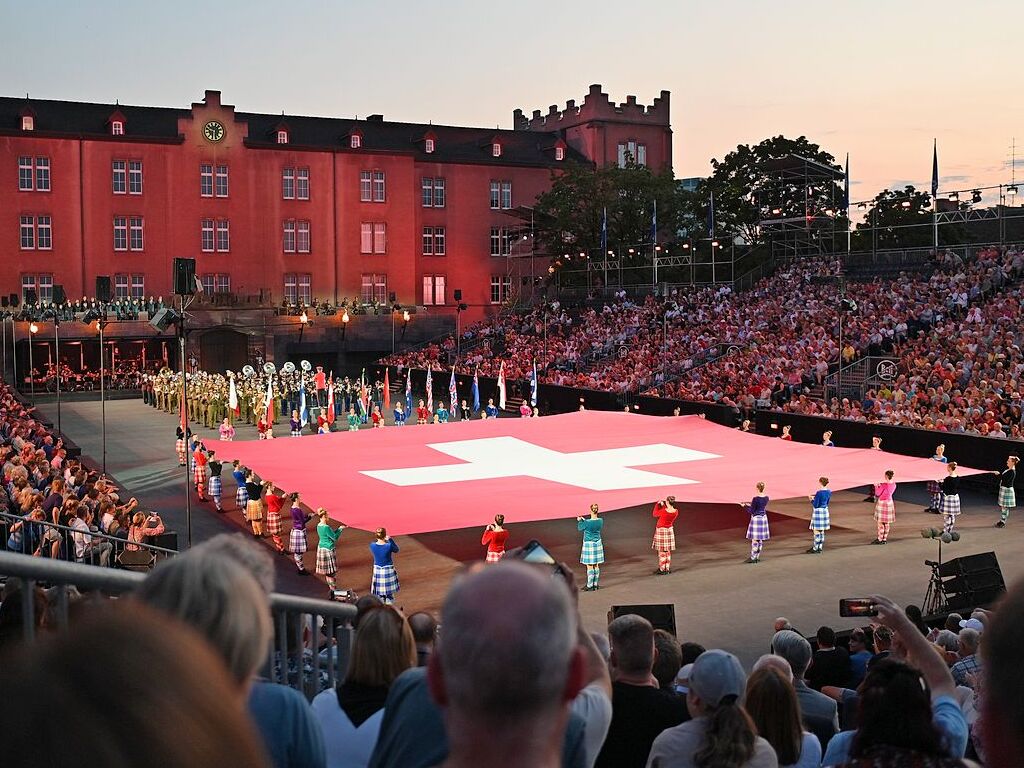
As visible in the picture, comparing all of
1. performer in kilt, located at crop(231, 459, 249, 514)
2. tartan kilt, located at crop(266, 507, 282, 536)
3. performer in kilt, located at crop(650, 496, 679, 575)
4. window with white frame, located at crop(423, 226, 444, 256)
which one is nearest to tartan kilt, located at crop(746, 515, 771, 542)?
performer in kilt, located at crop(650, 496, 679, 575)

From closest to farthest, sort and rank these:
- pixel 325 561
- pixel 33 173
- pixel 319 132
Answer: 1. pixel 325 561
2. pixel 33 173
3. pixel 319 132

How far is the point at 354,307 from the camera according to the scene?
5603cm

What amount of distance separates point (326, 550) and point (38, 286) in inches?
1568

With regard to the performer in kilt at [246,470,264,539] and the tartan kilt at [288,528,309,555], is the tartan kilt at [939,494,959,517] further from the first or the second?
the performer in kilt at [246,470,264,539]

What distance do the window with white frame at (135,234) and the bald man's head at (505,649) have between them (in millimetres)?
55630

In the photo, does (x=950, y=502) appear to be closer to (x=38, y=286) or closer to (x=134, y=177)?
(x=38, y=286)

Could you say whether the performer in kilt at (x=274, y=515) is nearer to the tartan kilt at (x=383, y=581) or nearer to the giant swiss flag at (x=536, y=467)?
the giant swiss flag at (x=536, y=467)

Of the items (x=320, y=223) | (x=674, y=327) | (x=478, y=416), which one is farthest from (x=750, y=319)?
(x=320, y=223)

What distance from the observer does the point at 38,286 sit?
171 ft

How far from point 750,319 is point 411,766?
38.6 metres

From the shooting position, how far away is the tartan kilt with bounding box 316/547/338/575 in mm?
17812

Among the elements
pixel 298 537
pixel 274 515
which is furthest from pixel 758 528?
pixel 274 515

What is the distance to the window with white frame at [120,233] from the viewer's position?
176 feet

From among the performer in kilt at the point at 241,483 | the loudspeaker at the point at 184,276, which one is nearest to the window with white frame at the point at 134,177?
the performer in kilt at the point at 241,483
